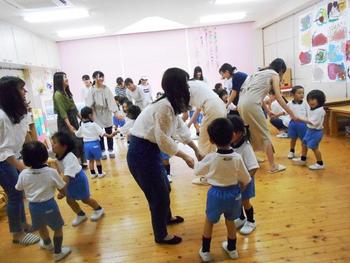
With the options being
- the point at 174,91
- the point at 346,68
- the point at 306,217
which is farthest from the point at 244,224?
the point at 346,68

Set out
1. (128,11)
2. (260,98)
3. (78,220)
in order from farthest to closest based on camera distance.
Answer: (128,11), (260,98), (78,220)

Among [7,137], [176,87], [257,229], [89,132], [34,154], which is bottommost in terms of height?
[257,229]

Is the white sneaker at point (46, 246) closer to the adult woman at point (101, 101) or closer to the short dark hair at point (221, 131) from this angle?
the short dark hair at point (221, 131)

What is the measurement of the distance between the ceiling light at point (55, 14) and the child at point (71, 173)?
339cm

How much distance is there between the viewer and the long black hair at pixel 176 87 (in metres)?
1.63

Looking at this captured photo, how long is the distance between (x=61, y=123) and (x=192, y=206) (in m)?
2.17

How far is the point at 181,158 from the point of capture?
2266 mm

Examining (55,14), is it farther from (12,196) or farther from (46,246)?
(46,246)

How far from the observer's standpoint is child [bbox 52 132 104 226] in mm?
2170

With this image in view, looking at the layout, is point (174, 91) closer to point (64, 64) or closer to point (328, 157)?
point (328, 157)

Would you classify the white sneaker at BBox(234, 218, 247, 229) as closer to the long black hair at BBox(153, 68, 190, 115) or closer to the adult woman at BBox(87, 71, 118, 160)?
the long black hair at BBox(153, 68, 190, 115)

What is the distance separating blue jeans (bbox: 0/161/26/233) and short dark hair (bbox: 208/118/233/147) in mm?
1508

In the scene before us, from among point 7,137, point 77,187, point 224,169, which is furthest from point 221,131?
point 7,137

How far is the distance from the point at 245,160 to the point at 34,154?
4.61 ft
